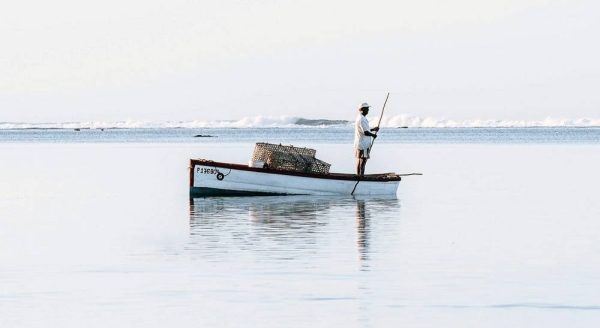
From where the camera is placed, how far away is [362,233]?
20.9m

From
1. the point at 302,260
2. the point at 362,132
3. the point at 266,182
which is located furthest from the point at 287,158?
the point at 302,260

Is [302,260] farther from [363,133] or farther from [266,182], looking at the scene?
[266,182]

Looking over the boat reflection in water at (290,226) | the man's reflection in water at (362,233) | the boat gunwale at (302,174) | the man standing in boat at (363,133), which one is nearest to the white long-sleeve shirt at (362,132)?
the man standing in boat at (363,133)

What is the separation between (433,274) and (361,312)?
2980 mm

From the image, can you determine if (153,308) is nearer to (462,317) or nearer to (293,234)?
(462,317)

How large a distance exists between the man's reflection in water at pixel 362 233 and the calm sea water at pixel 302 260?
6 cm

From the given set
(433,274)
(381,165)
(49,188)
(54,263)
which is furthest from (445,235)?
(381,165)

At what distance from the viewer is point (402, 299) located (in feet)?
44.7

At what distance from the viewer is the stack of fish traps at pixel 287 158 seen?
2984 centimetres

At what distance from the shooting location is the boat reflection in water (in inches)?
706

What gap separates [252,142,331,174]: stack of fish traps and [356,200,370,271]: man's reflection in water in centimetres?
242

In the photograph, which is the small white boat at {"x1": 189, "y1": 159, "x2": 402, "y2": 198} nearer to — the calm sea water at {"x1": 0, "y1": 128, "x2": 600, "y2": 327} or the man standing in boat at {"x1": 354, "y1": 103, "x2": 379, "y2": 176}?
the calm sea water at {"x1": 0, "y1": 128, "x2": 600, "y2": 327}

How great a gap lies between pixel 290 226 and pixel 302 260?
17.2 feet

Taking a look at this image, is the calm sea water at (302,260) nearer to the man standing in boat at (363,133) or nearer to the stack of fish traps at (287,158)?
the stack of fish traps at (287,158)
